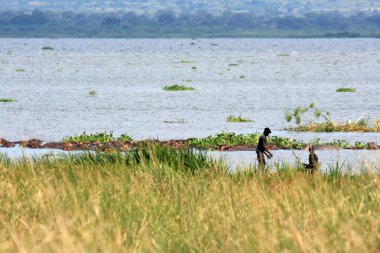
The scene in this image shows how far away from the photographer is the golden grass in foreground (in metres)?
11.6

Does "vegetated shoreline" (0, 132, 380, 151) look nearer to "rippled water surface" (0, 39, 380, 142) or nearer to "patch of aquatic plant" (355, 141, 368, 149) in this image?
"patch of aquatic plant" (355, 141, 368, 149)

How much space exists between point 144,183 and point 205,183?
111 centimetres

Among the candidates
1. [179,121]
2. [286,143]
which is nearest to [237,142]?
[286,143]

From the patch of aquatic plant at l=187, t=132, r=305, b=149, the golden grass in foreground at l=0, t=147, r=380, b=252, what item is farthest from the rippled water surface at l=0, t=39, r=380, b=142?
the golden grass in foreground at l=0, t=147, r=380, b=252

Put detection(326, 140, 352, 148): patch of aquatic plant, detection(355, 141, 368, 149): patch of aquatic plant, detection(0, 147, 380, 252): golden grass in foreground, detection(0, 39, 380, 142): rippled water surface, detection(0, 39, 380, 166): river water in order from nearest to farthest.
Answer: detection(0, 147, 380, 252): golden grass in foreground < detection(355, 141, 368, 149): patch of aquatic plant < detection(326, 140, 352, 148): patch of aquatic plant < detection(0, 39, 380, 166): river water < detection(0, 39, 380, 142): rippled water surface

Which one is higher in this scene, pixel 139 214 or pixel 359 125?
pixel 139 214

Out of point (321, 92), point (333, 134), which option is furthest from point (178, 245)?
point (321, 92)

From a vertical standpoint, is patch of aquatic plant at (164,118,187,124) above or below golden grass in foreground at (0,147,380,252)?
below

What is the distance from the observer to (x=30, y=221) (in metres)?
14.0

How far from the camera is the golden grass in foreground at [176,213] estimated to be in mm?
11633

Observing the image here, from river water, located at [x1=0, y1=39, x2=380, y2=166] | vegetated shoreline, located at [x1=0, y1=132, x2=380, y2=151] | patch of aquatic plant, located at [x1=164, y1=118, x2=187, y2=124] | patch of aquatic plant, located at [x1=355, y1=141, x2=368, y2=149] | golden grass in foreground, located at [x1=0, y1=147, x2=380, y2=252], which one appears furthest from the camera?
patch of aquatic plant, located at [x1=164, y1=118, x2=187, y2=124]

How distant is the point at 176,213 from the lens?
50.1ft

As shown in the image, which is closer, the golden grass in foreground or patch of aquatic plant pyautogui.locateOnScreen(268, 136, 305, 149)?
the golden grass in foreground

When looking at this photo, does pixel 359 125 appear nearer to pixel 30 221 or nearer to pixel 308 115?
pixel 308 115
